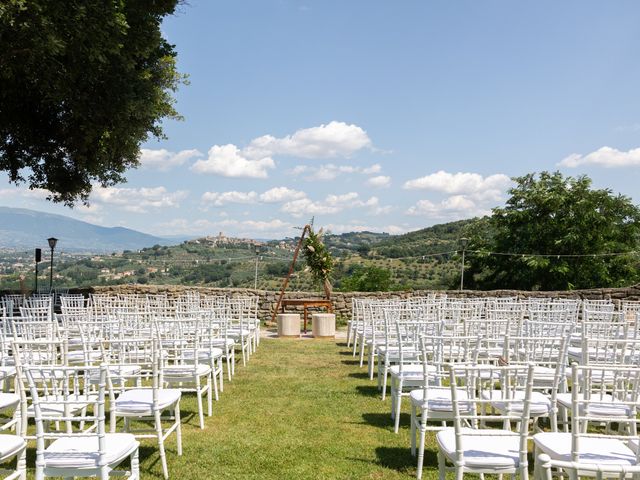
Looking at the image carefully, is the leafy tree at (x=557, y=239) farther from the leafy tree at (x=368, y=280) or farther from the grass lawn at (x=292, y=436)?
the grass lawn at (x=292, y=436)

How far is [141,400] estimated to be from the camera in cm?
393

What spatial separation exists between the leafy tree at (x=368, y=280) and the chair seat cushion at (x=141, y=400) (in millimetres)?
13021

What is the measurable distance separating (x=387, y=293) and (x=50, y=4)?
997 cm

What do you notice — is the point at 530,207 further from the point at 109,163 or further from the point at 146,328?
the point at 146,328

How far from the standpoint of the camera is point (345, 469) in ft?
12.9

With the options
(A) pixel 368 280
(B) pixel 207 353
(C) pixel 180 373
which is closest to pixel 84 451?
(C) pixel 180 373

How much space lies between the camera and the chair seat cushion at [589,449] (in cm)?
267

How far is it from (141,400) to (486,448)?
8.05ft

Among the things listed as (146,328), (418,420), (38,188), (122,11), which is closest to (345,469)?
(418,420)

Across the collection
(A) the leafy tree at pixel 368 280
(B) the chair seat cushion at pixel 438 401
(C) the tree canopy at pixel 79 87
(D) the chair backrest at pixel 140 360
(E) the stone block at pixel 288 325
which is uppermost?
(C) the tree canopy at pixel 79 87

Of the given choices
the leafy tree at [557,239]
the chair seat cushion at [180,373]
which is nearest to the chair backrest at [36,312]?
the chair seat cushion at [180,373]

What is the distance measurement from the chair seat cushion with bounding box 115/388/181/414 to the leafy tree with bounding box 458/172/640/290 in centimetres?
1856

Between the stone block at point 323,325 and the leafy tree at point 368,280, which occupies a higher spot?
the leafy tree at point 368,280

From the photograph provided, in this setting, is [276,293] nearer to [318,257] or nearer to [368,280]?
[318,257]
